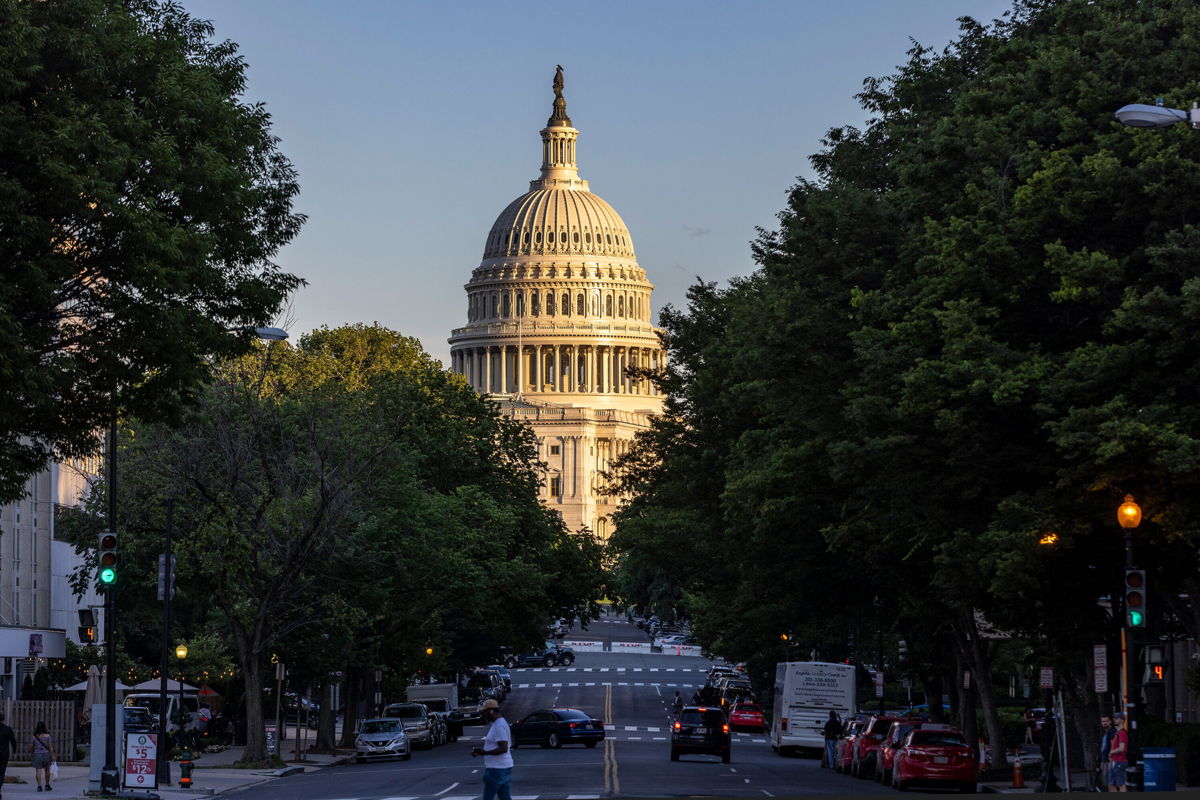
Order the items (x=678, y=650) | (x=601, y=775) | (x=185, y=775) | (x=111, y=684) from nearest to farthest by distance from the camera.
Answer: (x=111, y=684) → (x=185, y=775) → (x=601, y=775) → (x=678, y=650)

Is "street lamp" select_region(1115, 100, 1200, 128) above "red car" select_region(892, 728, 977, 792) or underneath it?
above

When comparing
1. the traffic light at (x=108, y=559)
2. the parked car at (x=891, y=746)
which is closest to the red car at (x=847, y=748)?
the parked car at (x=891, y=746)

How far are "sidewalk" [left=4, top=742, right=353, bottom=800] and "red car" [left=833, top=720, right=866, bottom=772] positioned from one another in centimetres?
1439

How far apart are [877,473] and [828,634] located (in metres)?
38.3

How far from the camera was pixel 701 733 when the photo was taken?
5425cm

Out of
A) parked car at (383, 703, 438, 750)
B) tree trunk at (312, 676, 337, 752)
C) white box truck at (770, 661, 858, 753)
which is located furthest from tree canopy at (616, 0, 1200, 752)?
parked car at (383, 703, 438, 750)

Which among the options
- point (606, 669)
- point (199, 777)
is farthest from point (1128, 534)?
point (606, 669)

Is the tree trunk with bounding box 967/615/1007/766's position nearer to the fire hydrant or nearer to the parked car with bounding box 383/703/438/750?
the fire hydrant

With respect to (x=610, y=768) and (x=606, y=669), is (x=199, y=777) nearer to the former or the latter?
(x=610, y=768)

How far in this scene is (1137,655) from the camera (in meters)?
39.4

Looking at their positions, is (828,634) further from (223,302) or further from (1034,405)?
(223,302)

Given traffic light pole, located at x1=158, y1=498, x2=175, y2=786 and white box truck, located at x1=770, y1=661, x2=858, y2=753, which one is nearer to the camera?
traffic light pole, located at x1=158, y1=498, x2=175, y2=786

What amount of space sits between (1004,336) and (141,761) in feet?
60.4

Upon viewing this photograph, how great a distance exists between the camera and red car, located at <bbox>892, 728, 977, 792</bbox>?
140 feet
